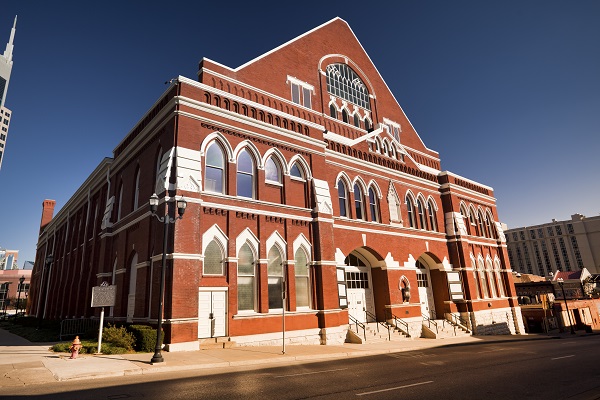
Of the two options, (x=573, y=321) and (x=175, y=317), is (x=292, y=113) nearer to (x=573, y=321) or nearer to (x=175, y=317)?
(x=175, y=317)

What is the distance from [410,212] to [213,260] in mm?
17683

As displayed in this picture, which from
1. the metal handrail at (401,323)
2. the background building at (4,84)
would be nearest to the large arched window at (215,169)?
the metal handrail at (401,323)

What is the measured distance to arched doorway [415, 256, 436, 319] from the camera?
90.9 feet

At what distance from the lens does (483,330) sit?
28688 millimetres

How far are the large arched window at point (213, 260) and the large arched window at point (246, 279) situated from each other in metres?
0.98

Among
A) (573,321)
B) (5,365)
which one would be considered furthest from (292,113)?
(573,321)

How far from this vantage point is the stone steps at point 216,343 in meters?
14.7

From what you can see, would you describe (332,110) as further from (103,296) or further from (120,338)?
(120,338)

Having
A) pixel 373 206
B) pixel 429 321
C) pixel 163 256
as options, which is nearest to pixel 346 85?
pixel 373 206

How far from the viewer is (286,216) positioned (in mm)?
19250

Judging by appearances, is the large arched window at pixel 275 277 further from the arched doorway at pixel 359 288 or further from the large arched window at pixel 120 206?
the large arched window at pixel 120 206

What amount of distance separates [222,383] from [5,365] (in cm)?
751

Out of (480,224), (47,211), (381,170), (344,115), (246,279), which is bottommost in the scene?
(246,279)

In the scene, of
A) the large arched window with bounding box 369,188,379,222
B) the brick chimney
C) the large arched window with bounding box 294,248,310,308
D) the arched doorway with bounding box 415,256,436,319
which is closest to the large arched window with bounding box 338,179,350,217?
the large arched window with bounding box 369,188,379,222
